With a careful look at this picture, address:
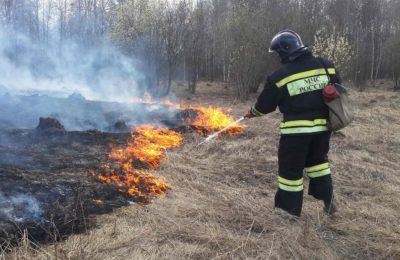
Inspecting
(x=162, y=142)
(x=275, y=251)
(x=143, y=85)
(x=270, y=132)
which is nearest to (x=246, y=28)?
(x=143, y=85)

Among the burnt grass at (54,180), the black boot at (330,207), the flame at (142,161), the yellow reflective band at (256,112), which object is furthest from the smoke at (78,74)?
the black boot at (330,207)

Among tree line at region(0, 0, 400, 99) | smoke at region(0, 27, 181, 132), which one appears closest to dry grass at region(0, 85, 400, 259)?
smoke at region(0, 27, 181, 132)

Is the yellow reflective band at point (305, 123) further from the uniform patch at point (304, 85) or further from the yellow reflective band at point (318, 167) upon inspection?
the yellow reflective band at point (318, 167)

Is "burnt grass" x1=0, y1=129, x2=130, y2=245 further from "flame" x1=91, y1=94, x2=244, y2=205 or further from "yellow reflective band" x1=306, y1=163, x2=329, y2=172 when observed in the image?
"yellow reflective band" x1=306, y1=163, x2=329, y2=172

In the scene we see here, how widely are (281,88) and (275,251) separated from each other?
1.65 meters

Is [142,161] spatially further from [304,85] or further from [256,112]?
[304,85]

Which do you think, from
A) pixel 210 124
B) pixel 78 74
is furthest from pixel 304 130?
pixel 78 74

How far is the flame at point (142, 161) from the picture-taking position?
4.96m

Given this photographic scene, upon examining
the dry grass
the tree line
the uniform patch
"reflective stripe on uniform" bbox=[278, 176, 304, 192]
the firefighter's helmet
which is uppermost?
the tree line

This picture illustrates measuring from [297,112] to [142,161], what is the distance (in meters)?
2.75

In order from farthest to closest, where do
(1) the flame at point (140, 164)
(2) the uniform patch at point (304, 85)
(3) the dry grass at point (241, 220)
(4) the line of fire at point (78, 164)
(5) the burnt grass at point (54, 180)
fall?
1. (1) the flame at point (140, 164)
2. (2) the uniform patch at point (304, 85)
3. (4) the line of fire at point (78, 164)
4. (5) the burnt grass at point (54, 180)
5. (3) the dry grass at point (241, 220)

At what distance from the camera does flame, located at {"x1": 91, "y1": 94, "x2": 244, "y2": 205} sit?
4.96 m

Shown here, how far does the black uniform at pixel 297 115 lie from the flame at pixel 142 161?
163cm

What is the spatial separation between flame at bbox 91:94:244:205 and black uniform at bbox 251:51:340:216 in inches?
64.2
